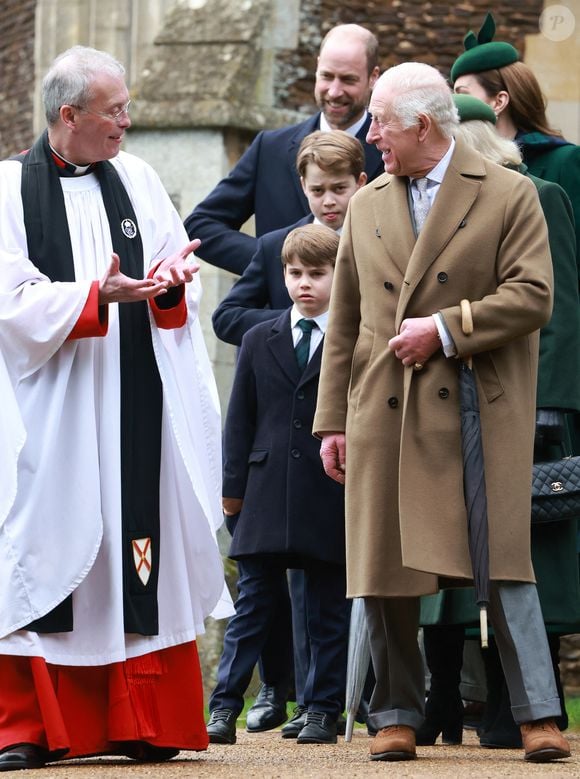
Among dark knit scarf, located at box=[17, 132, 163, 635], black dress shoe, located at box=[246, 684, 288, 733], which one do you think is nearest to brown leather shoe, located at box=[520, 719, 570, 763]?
dark knit scarf, located at box=[17, 132, 163, 635]

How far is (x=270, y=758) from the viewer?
6508 mm

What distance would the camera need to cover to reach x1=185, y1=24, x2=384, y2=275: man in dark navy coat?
8203 mm

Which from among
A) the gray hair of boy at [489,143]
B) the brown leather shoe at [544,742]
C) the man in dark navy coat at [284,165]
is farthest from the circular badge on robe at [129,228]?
the brown leather shoe at [544,742]

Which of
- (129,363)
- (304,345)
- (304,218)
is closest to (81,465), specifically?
(129,363)

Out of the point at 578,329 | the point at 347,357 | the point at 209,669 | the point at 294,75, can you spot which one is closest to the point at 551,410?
the point at 578,329

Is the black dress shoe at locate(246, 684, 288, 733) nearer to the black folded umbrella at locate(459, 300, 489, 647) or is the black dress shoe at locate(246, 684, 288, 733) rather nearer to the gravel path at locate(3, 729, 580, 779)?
Answer: the gravel path at locate(3, 729, 580, 779)

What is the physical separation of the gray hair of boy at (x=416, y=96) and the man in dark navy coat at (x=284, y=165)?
1777 mm

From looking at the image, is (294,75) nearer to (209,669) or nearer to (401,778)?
(209,669)

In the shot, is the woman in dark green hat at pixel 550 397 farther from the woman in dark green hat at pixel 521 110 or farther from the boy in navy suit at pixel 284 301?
the boy in navy suit at pixel 284 301

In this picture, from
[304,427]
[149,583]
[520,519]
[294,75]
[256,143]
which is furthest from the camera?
[294,75]

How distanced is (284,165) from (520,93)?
132cm

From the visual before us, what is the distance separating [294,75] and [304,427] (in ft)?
17.6

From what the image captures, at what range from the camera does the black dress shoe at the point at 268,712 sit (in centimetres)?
788

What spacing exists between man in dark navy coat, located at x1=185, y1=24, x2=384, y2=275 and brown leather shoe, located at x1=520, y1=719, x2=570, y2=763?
2.92m
